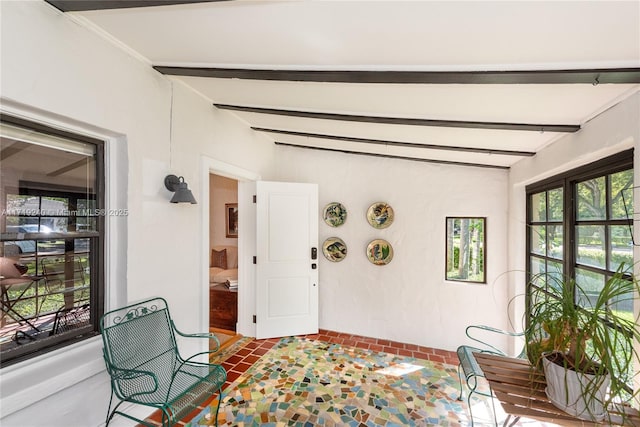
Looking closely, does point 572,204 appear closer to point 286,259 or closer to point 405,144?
point 405,144

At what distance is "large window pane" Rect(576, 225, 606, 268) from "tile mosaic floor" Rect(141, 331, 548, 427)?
4.09 ft

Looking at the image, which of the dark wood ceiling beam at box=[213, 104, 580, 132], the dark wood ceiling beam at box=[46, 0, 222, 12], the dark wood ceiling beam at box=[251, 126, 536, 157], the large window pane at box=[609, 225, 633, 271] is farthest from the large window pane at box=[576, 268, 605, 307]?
the dark wood ceiling beam at box=[46, 0, 222, 12]

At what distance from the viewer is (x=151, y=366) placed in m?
1.79

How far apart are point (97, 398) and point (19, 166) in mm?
1393

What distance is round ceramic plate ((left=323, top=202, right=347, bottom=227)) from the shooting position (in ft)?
11.4

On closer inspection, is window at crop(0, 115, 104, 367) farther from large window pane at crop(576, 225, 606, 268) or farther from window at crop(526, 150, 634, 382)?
large window pane at crop(576, 225, 606, 268)

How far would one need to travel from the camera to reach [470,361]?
197cm

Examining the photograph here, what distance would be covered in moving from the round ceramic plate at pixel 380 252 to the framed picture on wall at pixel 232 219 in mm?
2438

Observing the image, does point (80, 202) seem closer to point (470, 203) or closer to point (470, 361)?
point (470, 361)

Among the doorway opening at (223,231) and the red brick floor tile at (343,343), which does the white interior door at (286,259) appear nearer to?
the red brick floor tile at (343,343)

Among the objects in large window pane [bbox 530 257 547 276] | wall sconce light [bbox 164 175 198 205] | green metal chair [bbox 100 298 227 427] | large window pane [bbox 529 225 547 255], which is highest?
wall sconce light [bbox 164 175 198 205]

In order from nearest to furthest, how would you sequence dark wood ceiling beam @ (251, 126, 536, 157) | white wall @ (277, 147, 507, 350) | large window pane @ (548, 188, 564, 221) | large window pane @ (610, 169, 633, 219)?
large window pane @ (610, 169, 633, 219)
large window pane @ (548, 188, 564, 221)
dark wood ceiling beam @ (251, 126, 536, 157)
white wall @ (277, 147, 507, 350)

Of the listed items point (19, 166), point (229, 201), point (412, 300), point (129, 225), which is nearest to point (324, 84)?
point (129, 225)

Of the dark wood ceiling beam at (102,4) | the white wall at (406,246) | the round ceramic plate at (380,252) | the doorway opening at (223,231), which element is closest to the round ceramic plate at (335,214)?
the white wall at (406,246)
